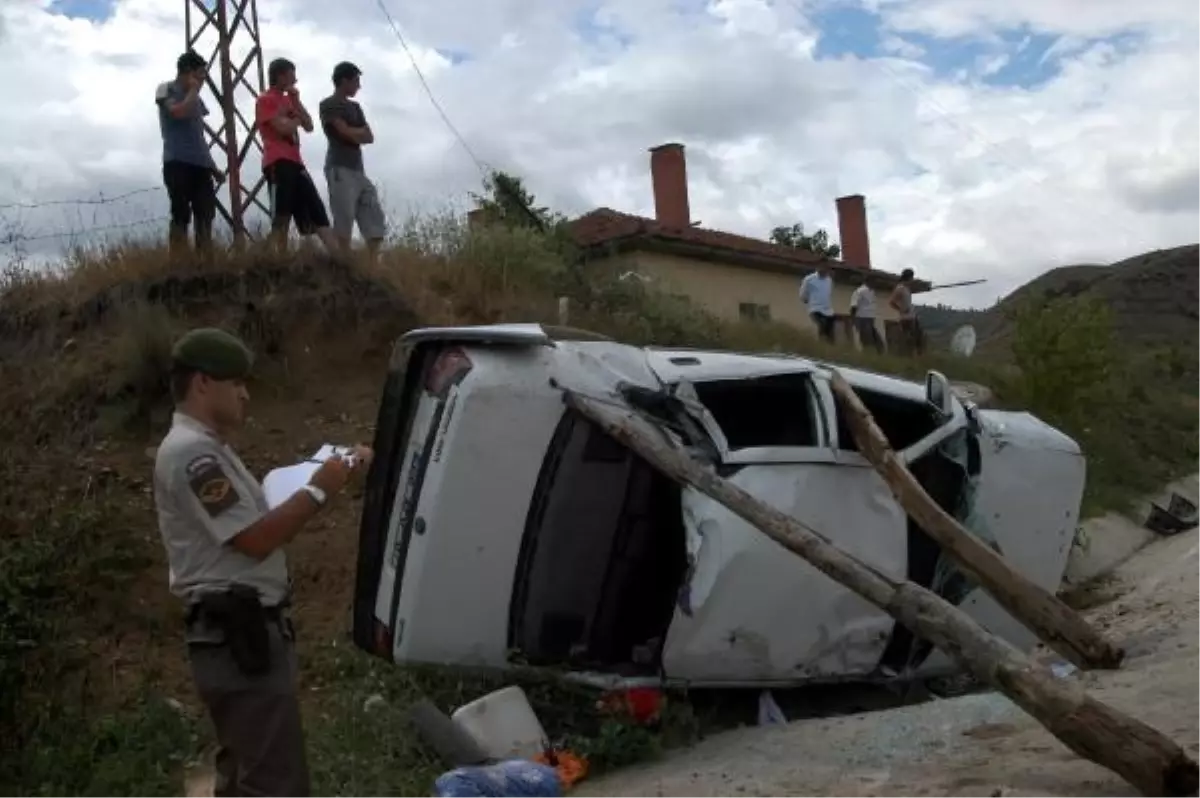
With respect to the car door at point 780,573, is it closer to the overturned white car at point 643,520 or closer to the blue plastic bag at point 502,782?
the overturned white car at point 643,520

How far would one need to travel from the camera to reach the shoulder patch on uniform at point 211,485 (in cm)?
369

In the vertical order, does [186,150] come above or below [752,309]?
above

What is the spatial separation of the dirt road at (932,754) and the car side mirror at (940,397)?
1453 millimetres

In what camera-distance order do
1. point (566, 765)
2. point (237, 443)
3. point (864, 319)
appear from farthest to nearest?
point (864, 319), point (237, 443), point (566, 765)

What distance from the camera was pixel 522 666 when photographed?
6137mm

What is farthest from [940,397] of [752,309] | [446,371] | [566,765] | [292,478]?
[752,309]

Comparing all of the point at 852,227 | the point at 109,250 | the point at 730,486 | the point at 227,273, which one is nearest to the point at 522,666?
the point at 730,486

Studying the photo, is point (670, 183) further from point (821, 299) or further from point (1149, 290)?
point (1149, 290)

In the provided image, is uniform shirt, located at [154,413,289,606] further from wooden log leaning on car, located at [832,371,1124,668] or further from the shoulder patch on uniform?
wooden log leaning on car, located at [832,371,1124,668]

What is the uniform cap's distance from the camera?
3.79m

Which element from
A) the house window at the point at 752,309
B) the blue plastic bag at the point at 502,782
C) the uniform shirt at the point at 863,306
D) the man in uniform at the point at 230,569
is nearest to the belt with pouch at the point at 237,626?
the man in uniform at the point at 230,569

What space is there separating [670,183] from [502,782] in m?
24.0

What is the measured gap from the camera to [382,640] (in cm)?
595

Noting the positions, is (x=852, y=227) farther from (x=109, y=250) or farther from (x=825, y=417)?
(x=825, y=417)
